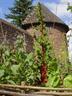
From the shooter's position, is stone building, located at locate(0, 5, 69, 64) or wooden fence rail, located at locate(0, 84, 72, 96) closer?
wooden fence rail, located at locate(0, 84, 72, 96)

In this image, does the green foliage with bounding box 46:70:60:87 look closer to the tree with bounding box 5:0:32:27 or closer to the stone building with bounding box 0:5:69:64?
the stone building with bounding box 0:5:69:64

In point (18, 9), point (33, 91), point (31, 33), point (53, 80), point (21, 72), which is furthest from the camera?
point (18, 9)

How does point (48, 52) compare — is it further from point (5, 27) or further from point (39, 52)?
point (5, 27)

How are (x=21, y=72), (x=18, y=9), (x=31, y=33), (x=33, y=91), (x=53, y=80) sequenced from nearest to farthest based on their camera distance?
(x=33, y=91) < (x=53, y=80) < (x=21, y=72) < (x=31, y=33) < (x=18, y=9)

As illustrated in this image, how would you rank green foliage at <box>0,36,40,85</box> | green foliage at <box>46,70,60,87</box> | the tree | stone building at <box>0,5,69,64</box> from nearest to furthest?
1. green foliage at <box>46,70,60,87</box>
2. green foliage at <box>0,36,40,85</box>
3. stone building at <box>0,5,69,64</box>
4. the tree

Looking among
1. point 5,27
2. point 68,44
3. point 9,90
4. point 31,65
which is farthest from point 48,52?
point 5,27

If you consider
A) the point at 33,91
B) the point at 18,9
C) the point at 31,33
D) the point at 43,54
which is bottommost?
the point at 33,91

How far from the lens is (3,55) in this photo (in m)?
2.86

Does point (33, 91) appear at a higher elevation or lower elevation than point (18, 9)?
lower

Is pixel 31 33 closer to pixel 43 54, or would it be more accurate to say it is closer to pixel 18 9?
pixel 43 54

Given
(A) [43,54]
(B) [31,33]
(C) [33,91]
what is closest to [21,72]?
(A) [43,54]

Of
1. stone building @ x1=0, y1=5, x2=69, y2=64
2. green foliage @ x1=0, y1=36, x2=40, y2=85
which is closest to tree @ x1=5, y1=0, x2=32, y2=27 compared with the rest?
stone building @ x1=0, y1=5, x2=69, y2=64

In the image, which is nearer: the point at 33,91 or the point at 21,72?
the point at 33,91

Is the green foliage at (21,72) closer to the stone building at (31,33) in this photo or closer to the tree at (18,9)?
the stone building at (31,33)
